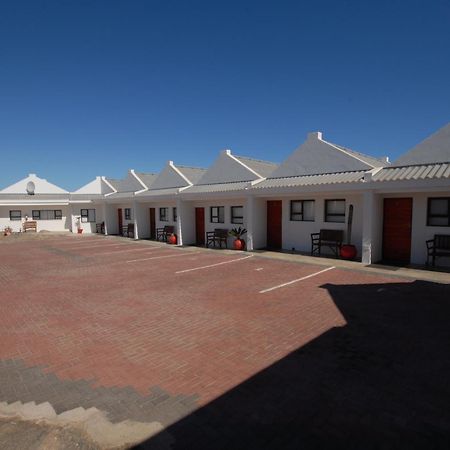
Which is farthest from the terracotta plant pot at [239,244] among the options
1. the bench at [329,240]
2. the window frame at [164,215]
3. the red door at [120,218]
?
the red door at [120,218]

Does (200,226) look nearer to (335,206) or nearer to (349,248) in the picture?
(335,206)

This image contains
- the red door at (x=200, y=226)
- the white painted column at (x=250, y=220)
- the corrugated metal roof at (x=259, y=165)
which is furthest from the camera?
the red door at (x=200, y=226)

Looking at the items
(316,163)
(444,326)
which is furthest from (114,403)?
(316,163)

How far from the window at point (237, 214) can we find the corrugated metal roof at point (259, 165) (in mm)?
2253

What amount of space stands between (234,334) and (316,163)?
37.0ft

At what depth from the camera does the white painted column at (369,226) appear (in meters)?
11.7

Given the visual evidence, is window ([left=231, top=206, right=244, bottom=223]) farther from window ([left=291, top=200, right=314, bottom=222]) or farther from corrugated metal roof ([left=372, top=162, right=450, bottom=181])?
corrugated metal roof ([left=372, top=162, right=450, bottom=181])

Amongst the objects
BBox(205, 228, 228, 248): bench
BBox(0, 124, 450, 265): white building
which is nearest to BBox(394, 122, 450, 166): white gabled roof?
BBox(0, 124, 450, 265): white building

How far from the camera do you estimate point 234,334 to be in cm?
562

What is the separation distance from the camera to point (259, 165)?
19.5 metres

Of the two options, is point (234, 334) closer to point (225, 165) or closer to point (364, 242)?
point (364, 242)

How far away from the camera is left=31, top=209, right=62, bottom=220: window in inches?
1171

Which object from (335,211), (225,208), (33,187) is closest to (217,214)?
(225,208)

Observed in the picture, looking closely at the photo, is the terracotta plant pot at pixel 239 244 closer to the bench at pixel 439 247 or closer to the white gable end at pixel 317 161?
the white gable end at pixel 317 161
